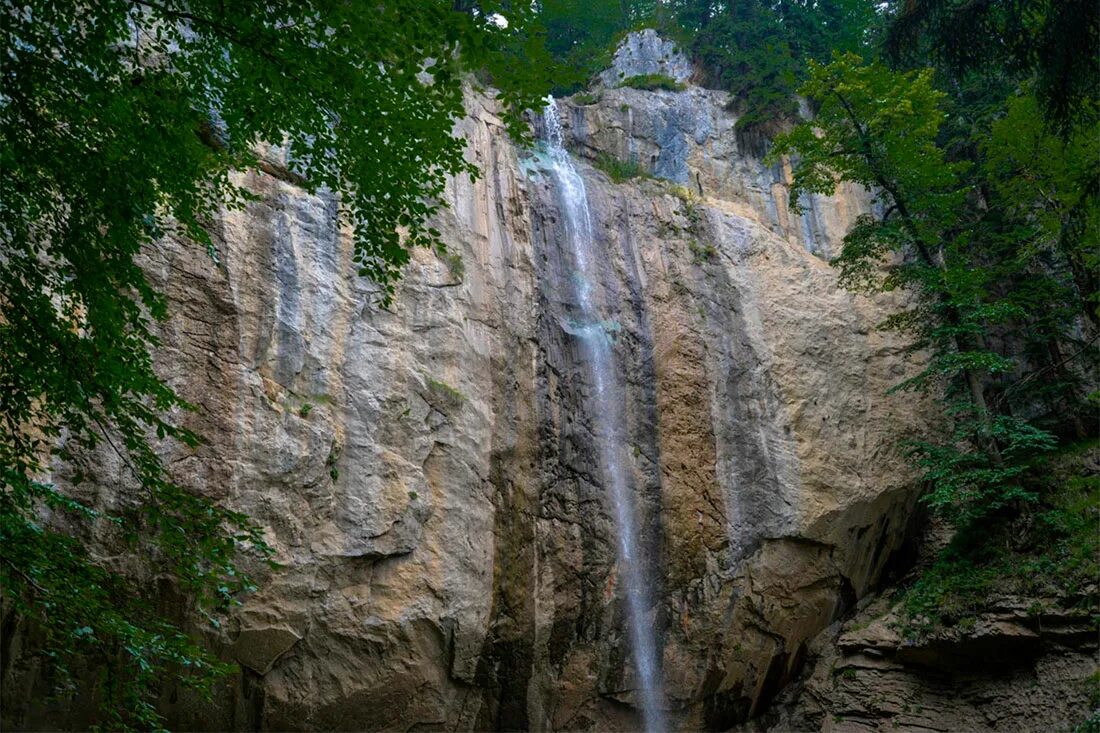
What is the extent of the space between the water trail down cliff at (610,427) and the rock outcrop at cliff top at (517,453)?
0.22m

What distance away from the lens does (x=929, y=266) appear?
13.8m


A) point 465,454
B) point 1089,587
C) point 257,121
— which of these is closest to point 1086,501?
point 1089,587

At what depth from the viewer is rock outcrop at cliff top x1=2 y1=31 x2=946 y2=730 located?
34.7ft

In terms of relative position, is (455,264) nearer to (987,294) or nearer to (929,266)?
(929,266)

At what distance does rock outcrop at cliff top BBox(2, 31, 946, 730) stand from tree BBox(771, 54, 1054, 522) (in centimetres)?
128

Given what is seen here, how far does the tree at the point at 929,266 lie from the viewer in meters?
12.9

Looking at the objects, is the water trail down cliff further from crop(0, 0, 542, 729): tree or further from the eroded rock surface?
crop(0, 0, 542, 729): tree

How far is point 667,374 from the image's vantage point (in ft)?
49.6

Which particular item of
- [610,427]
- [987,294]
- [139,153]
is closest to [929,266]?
[987,294]

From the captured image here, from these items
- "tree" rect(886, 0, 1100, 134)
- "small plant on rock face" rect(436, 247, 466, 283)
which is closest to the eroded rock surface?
"tree" rect(886, 0, 1100, 134)

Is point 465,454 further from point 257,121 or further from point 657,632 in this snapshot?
point 257,121

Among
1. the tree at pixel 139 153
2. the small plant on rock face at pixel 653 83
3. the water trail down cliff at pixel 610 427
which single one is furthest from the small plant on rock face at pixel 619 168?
the tree at pixel 139 153

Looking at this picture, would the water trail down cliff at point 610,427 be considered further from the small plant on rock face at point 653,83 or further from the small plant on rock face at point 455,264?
the small plant on rock face at point 653,83

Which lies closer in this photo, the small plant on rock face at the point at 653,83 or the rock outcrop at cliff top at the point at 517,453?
the rock outcrop at cliff top at the point at 517,453
